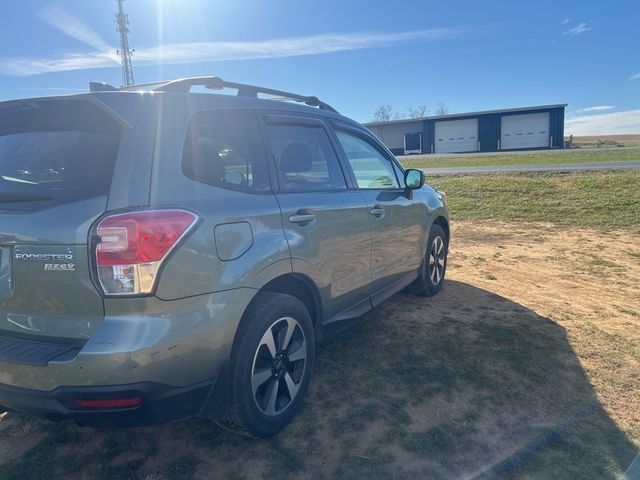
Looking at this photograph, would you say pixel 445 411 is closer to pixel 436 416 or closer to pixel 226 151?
pixel 436 416

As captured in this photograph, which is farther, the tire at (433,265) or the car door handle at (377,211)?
the tire at (433,265)

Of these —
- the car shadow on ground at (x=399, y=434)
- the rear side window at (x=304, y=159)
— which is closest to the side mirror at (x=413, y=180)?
the rear side window at (x=304, y=159)

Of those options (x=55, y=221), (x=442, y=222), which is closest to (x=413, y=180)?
(x=442, y=222)

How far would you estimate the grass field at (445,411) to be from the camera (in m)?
2.52

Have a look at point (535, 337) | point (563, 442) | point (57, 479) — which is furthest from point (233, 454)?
point (535, 337)

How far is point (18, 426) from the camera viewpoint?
9.50 feet

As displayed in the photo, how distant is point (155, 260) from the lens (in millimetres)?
2033

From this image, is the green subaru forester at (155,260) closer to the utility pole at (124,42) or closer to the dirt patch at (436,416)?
the dirt patch at (436,416)

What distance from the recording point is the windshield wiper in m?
2.14

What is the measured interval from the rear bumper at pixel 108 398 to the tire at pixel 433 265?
3.25m

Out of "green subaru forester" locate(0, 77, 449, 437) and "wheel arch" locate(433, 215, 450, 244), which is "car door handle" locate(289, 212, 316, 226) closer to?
"green subaru forester" locate(0, 77, 449, 437)

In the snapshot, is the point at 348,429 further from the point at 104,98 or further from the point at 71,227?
the point at 104,98

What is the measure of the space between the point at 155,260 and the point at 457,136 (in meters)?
43.3

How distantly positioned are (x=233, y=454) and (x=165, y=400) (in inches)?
28.4
